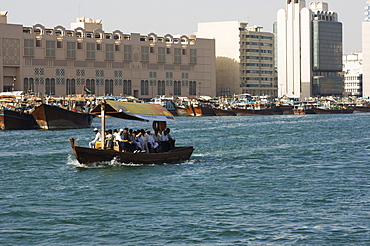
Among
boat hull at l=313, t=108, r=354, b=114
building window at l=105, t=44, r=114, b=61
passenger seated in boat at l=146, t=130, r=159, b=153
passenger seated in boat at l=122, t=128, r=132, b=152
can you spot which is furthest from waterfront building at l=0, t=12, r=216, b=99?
passenger seated in boat at l=122, t=128, r=132, b=152

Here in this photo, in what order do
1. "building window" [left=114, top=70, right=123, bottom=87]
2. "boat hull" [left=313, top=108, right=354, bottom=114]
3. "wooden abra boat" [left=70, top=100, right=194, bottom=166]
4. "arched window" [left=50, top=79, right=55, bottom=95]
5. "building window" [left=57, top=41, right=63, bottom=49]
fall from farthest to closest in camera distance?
"building window" [left=114, top=70, right=123, bottom=87], "boat hull" [left=313, top=108, right=354, bottom=114], "arched window" [left=50, top=79, right=55, bottom=95], "building window" [left=57, top=41, right=63, bottom=49], "wooden abra boat" [left=70, top=100, right=194, bottom=166]

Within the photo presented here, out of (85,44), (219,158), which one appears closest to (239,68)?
(85,44)

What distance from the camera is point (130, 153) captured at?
31.1 meters

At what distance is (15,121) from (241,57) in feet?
402

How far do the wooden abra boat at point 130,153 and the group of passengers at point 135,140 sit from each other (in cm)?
38

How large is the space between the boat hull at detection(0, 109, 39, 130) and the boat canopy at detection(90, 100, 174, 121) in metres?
36.1

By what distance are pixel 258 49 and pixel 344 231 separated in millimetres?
172655

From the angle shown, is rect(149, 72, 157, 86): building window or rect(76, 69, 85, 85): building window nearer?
rect(76, 69, 85, 85): building window

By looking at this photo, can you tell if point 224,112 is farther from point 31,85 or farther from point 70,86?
point 31,85

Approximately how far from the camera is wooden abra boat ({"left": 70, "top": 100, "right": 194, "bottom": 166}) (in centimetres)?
3064

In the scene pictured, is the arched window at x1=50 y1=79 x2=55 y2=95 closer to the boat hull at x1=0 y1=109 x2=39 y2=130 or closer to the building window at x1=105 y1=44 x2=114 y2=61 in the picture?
the building window at x1=105 y1=44 x2=114 y2=61

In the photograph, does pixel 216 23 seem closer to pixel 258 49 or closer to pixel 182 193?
pixel 258 49

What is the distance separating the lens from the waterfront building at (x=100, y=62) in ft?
436

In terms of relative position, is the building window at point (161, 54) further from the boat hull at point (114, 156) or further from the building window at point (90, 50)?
the boat hull at point (114, 156)
